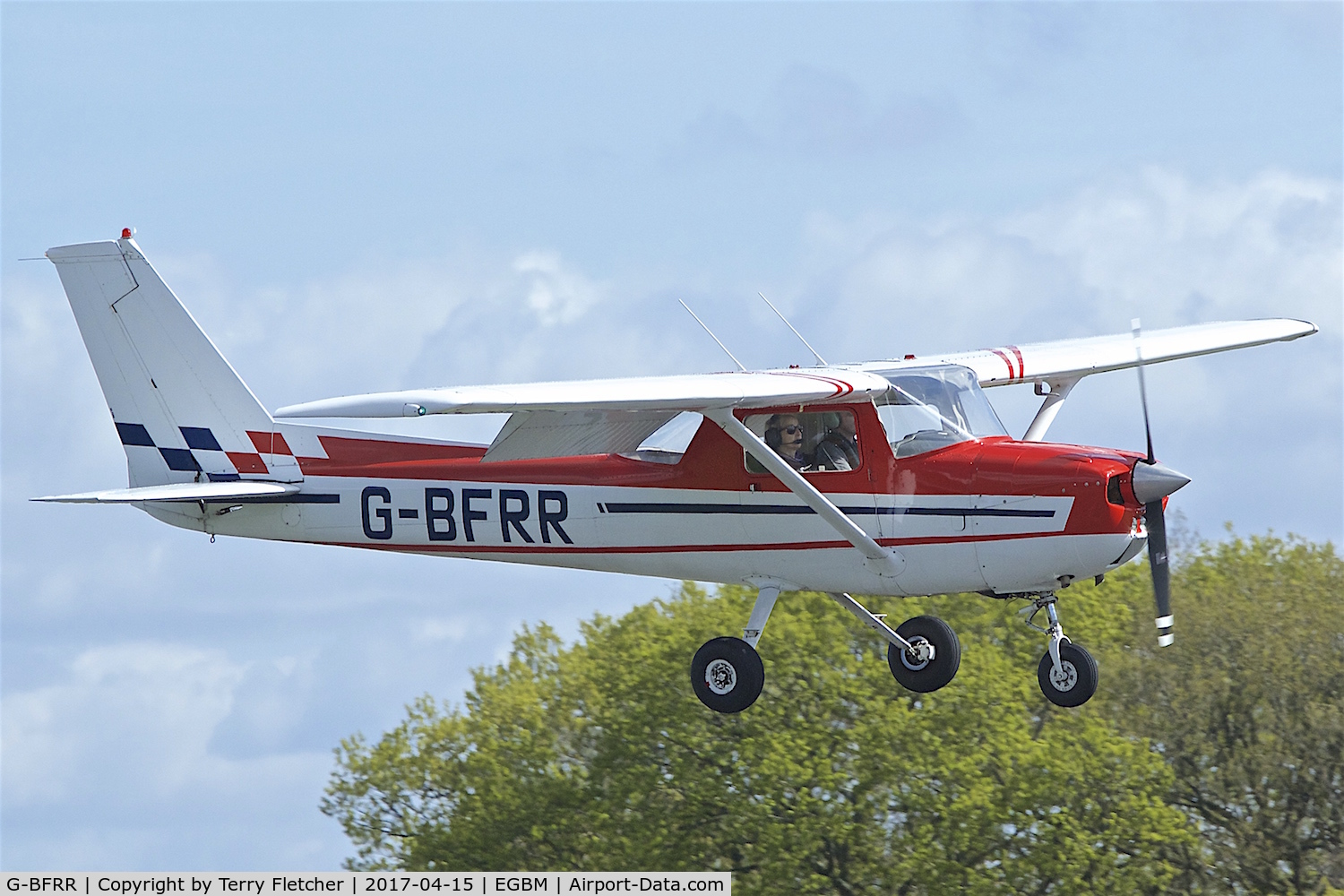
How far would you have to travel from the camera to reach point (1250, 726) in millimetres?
39562

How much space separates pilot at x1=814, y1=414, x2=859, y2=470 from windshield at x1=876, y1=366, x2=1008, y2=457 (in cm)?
32

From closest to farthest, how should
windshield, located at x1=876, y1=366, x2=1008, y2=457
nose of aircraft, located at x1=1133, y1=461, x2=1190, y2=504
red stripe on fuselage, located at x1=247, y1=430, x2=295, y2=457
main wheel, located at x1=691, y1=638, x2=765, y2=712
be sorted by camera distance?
nose of aircraft, located at x1=1133, y1=461, x2=1190, y2=504, windshield, located at x1=876, y1=366, x2=1008, y2=457, main wheel, located at x1=691, y1=638, x2=765, y2=712, red stripe on fuselage, located at x1=247, y1=430, x2=295, y2=457

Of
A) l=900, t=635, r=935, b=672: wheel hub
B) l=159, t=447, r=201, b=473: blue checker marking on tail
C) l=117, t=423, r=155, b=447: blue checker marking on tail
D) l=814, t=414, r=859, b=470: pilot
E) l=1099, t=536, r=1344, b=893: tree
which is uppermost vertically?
l=1099, t=536, r=1344, b=893: tree

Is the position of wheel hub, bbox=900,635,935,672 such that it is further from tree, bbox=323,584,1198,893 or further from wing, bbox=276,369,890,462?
tree, bbox=323,584,1198,893

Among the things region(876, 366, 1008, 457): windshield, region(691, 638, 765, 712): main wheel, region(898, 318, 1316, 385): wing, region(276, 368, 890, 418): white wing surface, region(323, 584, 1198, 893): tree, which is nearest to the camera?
region(276, 368, 890, 418): white wing surface

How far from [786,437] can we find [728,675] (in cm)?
216

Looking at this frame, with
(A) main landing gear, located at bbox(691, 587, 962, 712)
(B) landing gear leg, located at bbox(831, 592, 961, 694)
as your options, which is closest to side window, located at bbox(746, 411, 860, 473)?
(A) main landing gear, located at bbox(691, 587, 962, 712)

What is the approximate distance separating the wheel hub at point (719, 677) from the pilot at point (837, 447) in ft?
6.40

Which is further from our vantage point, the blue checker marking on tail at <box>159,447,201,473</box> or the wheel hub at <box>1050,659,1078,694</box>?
the blue checker marking on tail at <box>159,447,201,473</box>

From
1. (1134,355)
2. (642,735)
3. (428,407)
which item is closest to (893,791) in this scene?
(642,735)

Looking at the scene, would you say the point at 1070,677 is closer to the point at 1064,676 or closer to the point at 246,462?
the point at 1064,676

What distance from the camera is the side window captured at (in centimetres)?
1692

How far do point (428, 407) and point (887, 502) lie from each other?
4514mm

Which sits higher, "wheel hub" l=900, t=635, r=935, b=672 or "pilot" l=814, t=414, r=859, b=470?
"pilot" l=814, t=414, r=859, b=470
